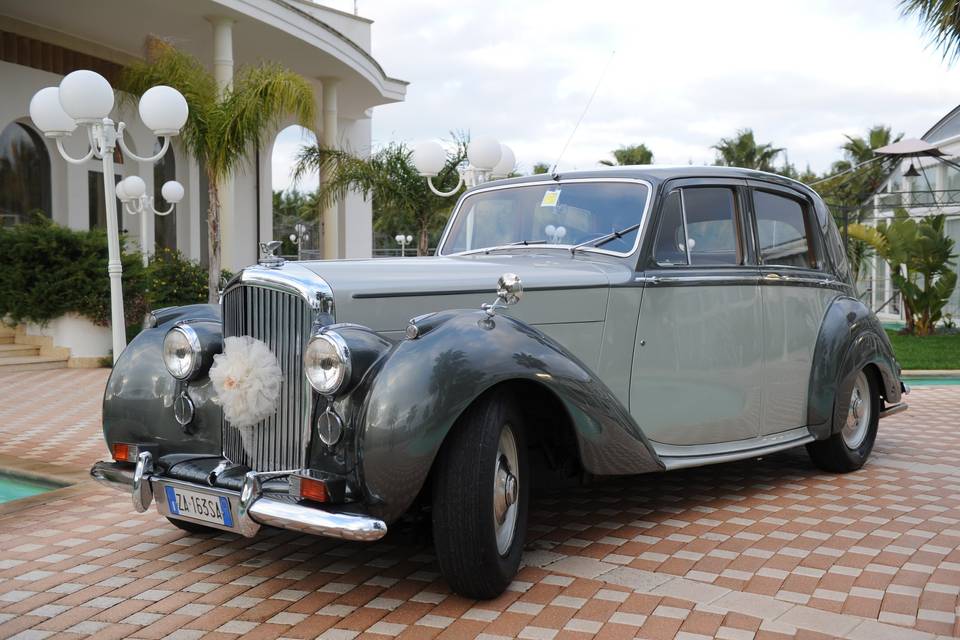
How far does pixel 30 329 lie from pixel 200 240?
321 inches

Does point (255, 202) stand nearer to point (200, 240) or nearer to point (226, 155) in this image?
point (200, 240)

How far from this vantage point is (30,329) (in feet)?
42.3

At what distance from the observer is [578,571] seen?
12.1 feet

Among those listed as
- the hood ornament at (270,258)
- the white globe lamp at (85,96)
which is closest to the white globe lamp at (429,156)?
the white globe lamp at (85,96)

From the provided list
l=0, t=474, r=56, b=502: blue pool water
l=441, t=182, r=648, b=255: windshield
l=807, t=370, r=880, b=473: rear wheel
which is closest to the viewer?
l=441, t=182, r=648, b=255: windshield

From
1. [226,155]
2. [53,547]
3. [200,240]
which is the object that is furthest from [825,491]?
[200,240]

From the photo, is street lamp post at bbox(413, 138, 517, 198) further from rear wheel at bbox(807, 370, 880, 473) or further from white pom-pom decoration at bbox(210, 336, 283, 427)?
white pom-pom decoration at bbox(210, 336, 283, 427)

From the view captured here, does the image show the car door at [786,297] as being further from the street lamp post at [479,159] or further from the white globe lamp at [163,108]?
the street lamp post at [479,159]

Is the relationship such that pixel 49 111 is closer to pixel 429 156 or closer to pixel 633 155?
pixel 429 156

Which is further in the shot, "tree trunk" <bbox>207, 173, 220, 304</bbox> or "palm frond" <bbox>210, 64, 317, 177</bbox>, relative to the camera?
"tree trunk" <bbox>207, 173, 220, 304</bbox>

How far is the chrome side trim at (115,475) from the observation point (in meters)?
3.71

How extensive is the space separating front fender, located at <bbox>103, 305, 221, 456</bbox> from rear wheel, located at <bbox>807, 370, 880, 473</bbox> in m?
3.44

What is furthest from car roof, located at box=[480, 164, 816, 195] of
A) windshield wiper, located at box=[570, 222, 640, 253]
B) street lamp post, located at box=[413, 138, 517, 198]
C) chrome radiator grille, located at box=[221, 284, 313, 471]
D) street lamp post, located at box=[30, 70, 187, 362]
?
street lamp post, located at box=[413, 138, 517, 198]

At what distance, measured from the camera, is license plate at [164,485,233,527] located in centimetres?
325
